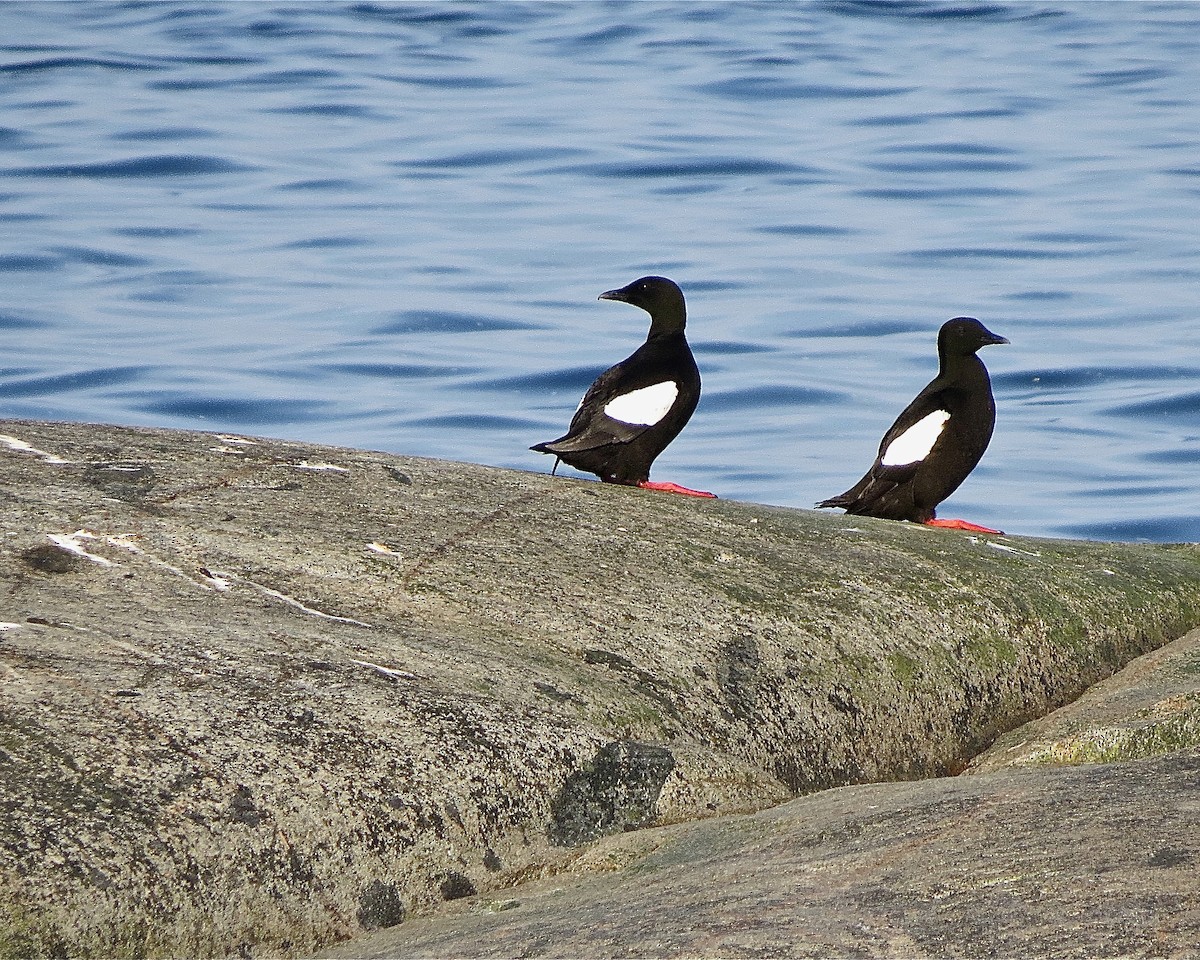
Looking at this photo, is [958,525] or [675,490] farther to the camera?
[958,525]

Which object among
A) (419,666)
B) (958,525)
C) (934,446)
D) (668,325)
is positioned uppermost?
(668,325)

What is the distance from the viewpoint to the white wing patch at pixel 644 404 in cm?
630

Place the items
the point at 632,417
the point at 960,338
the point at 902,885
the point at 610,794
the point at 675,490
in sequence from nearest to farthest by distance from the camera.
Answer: the point at 902,885, the point at 610,794, the point at 675,490, the point at 632,417, the point at 960,338

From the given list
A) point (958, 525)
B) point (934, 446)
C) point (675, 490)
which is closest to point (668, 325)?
point (934, 446)

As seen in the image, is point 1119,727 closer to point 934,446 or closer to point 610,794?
point 610,794

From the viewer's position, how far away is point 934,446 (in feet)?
21.1

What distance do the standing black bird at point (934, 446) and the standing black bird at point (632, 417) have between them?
70cm

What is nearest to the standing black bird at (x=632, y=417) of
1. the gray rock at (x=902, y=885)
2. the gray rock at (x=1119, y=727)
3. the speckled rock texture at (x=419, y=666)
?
the speckled rock texture at (x=419, y=666)

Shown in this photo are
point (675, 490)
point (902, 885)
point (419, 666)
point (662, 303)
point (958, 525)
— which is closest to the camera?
point (902, 885)

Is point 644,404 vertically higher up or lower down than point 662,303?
lower down

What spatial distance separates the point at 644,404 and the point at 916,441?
1.03 meters

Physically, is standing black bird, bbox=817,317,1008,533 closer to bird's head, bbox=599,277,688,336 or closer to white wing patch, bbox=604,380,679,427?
white wing patch, bbox=604,380,679,427

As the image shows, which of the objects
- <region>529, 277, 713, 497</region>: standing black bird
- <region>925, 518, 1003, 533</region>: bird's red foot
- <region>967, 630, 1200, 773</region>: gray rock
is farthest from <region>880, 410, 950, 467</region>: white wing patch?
<region>967, 630, 1200, 773</region>: gray rock

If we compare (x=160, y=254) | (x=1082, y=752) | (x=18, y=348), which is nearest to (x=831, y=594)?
(x=1082, y=752)
